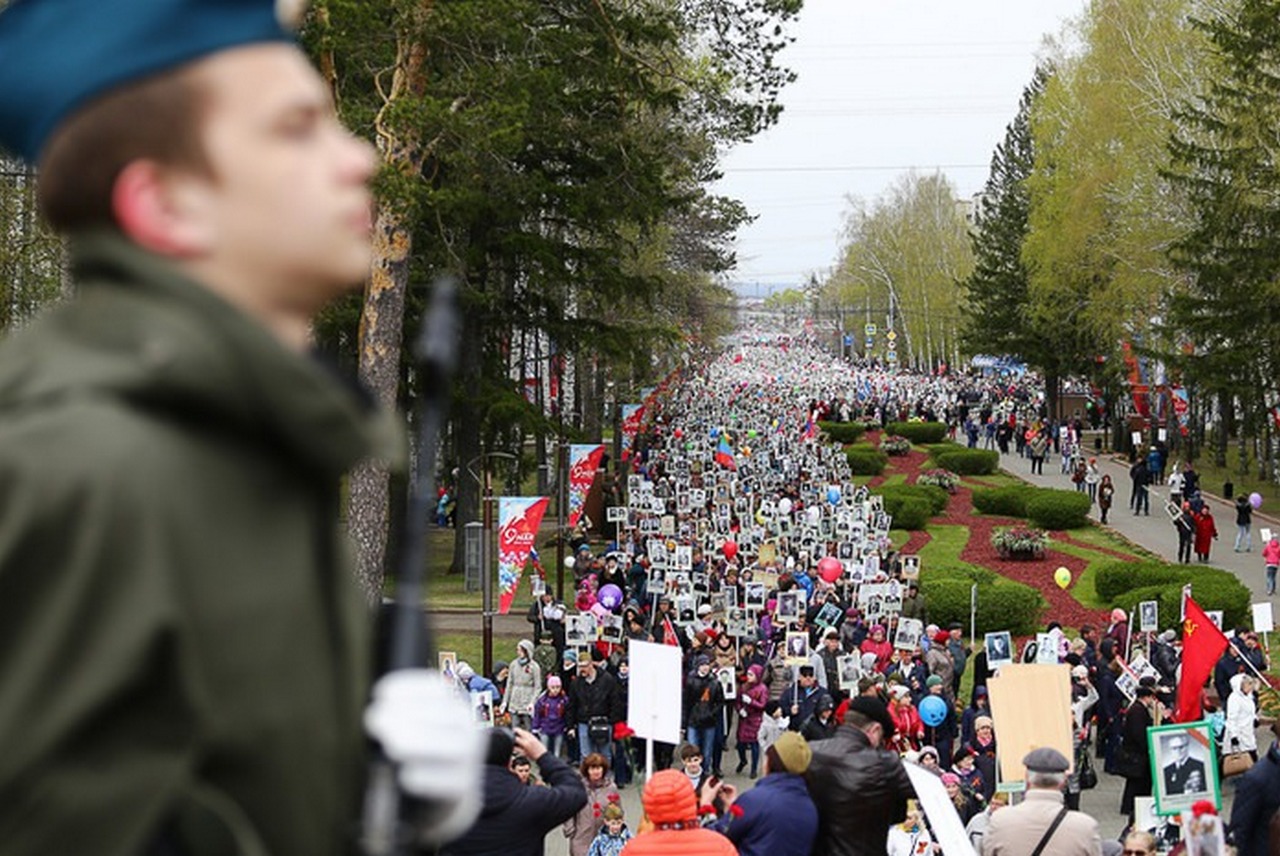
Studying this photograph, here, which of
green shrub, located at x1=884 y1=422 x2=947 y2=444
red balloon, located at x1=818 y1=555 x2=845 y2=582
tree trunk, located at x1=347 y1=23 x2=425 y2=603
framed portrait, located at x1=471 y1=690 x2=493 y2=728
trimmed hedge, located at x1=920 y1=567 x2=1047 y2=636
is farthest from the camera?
green shrub, located at x1=884 y1=422 x2=947 y2=444

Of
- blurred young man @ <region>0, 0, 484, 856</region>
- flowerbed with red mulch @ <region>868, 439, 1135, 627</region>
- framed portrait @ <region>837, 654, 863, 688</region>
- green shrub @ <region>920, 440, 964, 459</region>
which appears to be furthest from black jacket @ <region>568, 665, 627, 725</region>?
green shrub @ <region>920, 440, 964, 459</region>

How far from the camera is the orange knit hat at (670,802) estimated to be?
20.4 feet

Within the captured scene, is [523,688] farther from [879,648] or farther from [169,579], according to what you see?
[169,579]

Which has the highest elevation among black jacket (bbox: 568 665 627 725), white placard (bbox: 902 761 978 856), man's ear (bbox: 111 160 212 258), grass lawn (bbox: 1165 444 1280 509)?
man's ear (bbox: 111 160 212 258)

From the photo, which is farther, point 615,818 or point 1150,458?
point 1150,458

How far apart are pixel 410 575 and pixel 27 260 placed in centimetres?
3152

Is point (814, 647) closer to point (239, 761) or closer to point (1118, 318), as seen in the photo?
point (239, 761)

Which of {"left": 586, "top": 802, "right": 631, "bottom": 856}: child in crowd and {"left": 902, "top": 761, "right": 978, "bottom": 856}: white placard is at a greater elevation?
{"left": 902, "top": 761, "right": 978, "bottom": 856}: white placard

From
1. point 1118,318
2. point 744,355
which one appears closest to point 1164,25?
point 1118,318

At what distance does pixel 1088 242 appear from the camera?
54.2 meters

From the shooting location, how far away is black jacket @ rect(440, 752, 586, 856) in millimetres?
6039

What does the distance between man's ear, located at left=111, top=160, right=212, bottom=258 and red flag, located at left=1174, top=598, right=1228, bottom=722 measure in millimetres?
15348

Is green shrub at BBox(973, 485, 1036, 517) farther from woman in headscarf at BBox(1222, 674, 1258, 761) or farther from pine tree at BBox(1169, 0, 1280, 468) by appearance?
woman in headscarf at BBox(1222, 674, 1258, 761)

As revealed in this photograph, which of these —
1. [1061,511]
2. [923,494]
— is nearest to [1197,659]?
[1061,511]
